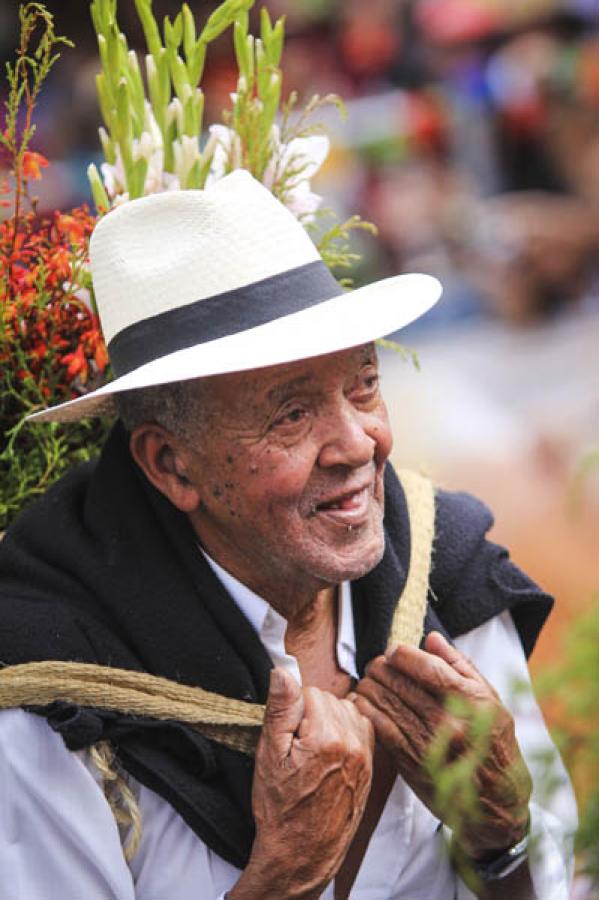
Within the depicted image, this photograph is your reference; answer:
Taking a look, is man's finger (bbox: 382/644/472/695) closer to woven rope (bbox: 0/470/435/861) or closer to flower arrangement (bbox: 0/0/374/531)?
woven rope (bbox: 0/470/435/861)

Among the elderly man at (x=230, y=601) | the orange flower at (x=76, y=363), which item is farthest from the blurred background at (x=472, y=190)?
the elderly man at (x=230, y=601)

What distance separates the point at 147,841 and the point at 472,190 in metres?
6.68

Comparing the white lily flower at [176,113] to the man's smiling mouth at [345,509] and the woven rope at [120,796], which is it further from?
the woven rope at [120,796]

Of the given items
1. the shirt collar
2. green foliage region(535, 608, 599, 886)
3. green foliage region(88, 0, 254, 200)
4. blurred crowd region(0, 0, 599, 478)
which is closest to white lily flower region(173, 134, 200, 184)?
green foliage region(88, 0, 254, 200)

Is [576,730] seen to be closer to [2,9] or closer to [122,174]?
[122,174]

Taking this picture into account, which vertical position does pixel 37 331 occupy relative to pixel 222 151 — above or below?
below

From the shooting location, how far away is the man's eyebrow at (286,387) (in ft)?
6.97

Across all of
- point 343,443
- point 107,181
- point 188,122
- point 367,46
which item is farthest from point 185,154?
point 367,46

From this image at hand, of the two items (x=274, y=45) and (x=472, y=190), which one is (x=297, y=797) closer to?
(x=274, y=45)

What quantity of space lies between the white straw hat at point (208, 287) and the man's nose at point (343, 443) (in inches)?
5.7

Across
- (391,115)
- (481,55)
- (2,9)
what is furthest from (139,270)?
(481,55)

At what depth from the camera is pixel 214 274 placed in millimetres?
2156

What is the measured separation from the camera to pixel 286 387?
2127 millimetres

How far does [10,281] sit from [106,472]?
45 centimetres
